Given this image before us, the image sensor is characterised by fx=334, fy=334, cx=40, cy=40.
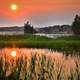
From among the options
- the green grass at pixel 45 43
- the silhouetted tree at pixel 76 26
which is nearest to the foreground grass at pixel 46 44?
the green grass at pixel 45 43

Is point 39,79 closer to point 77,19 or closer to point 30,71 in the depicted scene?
point 30,71

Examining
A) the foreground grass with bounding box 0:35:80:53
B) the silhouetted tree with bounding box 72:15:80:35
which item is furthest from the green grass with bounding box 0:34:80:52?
the silhouetted tree with bounding box 72:15:80:35

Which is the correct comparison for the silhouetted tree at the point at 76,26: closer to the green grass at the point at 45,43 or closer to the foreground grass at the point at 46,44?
the green grass at the point at 45,43

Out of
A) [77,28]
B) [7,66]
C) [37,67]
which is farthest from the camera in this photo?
[77,28]

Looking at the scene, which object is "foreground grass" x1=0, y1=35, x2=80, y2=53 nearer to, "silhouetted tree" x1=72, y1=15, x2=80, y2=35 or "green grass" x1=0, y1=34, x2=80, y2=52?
"green grass" x1=0, y1=34, x2=80, y2=52

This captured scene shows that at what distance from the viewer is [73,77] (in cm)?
1664

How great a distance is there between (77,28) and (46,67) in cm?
8968

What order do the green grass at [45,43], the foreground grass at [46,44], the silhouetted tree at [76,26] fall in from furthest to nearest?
the silhouetted tree at [76,26] → the green grass at [45,43] → the foreground grass at [46,44]

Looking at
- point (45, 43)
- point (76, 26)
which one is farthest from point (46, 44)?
point (76, 26)

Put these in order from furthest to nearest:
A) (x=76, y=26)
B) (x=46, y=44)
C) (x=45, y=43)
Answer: (x=76, y=26)
(x=45, y=43)
(x=46, y=44)

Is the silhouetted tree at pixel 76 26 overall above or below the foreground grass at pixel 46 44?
above

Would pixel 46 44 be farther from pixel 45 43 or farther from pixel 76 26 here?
pixel 76 26

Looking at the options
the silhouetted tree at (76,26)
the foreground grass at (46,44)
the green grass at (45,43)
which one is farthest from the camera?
the silhouetted tree at (76,26)

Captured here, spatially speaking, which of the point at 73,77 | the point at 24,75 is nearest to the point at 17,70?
the point at 24,75
